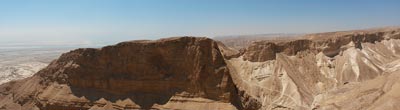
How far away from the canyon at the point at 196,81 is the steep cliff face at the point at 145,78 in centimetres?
13

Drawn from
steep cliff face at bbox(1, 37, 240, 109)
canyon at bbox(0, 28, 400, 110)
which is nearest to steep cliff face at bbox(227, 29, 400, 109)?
canyon at bbox(0, 28, 400, 110)

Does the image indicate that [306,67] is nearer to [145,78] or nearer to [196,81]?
[196,81]

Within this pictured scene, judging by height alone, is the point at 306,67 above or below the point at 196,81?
below

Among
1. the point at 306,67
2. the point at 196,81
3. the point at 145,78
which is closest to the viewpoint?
the point at 196,81

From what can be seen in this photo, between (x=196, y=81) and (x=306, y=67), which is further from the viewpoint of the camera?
(x=306, y=67)

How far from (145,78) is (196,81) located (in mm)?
8047

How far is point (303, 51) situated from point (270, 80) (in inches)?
578

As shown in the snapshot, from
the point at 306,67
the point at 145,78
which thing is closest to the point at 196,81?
the point at 145,78

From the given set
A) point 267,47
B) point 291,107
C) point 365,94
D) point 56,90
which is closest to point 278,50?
point 267,47

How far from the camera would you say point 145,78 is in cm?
6062

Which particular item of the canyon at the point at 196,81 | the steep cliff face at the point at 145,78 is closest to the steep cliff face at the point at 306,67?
the canyon at the point at 196,81

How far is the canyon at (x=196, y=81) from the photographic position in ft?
187

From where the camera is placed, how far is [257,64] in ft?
269

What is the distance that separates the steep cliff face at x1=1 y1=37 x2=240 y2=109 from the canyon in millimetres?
132
